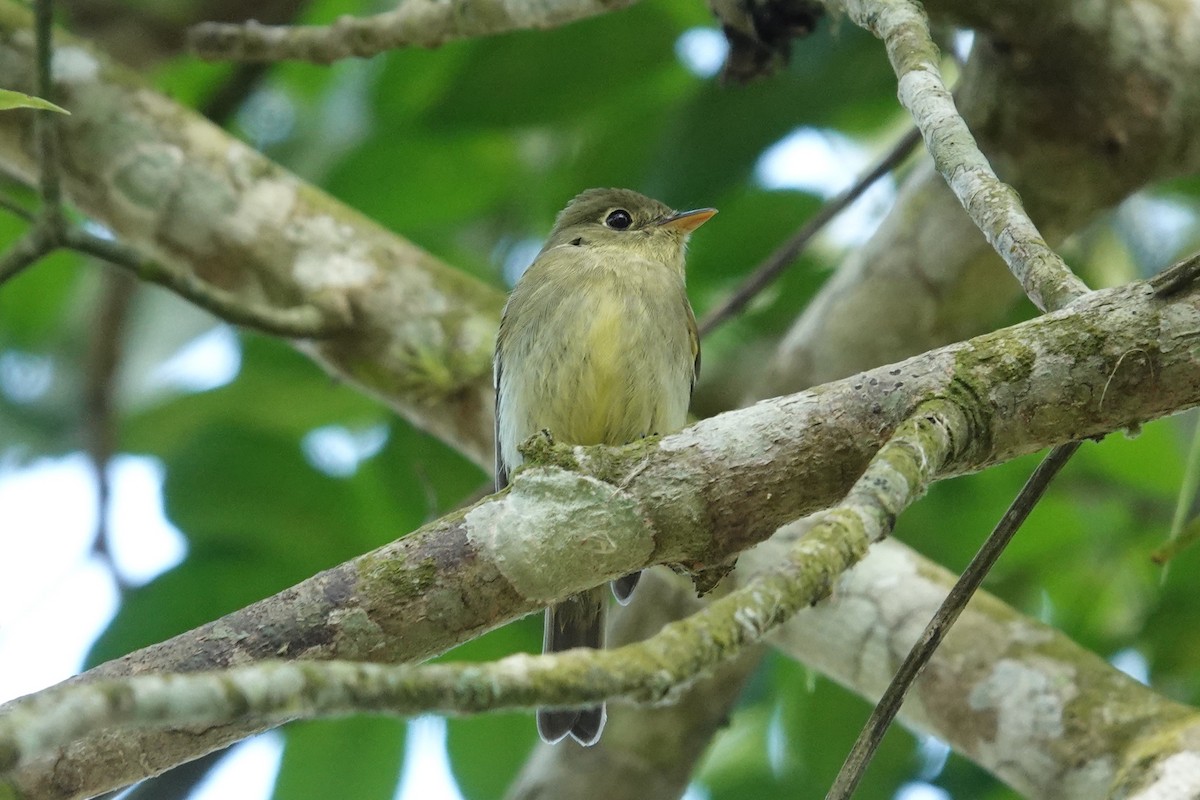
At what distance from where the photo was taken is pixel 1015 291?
4402 mm

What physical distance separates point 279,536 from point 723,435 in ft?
7.99

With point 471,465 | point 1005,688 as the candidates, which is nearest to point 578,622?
point 471,465

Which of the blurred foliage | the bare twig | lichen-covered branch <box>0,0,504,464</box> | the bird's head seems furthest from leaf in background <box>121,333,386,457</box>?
the bird's head

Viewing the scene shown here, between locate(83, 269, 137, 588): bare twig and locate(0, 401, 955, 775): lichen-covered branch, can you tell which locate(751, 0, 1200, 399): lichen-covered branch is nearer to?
locate(0, 401, 955, 775): lichen-covered branch

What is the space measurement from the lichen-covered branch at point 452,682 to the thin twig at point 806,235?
2977mm

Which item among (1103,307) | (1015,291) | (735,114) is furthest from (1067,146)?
(1103,307)

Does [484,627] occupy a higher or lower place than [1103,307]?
lower

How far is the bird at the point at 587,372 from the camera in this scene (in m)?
4.21

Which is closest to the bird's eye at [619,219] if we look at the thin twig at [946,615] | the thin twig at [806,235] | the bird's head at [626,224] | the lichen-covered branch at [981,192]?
the bird's head at [626,224]

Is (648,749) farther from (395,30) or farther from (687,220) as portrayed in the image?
(395,30)

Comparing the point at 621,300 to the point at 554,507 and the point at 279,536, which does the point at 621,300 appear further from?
the point at 554,507

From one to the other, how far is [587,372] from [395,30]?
1178mm

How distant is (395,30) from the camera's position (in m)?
4.04

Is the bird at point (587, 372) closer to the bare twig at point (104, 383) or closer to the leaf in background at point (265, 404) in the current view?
the leaf in background at point (265, 404)
